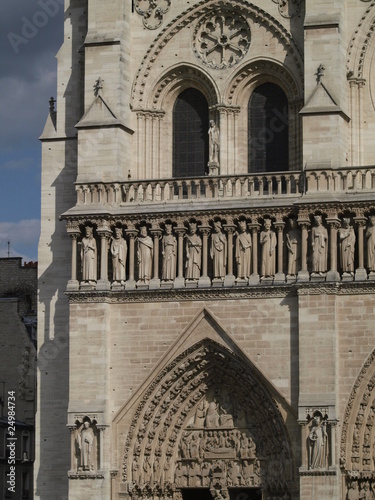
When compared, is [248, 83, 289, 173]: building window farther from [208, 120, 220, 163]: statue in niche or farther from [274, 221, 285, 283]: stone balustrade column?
[274, 221, 285, 283]: stone balustrade column

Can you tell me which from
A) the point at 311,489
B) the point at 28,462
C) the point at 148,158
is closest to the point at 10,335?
the point at 28,462

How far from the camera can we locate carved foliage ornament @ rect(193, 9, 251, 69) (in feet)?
96.2

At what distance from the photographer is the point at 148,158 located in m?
29.6

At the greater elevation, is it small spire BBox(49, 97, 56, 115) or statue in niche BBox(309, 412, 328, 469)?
small spire BBox(49, 97, 56, 115)

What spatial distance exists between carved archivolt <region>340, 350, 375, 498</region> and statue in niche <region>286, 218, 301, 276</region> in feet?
6.07

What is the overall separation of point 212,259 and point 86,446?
11.8 feet

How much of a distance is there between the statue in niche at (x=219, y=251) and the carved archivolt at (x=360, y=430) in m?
2.78

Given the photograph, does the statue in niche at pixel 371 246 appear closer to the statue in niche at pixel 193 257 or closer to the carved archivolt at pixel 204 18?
the statue in niche at pixel 193 257

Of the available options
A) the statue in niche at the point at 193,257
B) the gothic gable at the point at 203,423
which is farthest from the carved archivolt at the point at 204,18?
the gothic gable at the point at 203,423

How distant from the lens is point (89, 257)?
1115 inches

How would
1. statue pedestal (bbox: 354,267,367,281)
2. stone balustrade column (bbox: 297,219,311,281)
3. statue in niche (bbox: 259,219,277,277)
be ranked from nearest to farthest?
1. statue pedestal (bbox: 354,267,367,281)
2. stone balustrade column (bbox: 297,219,311,281)
3. statue in niche (bbox: 259,219,277,277)

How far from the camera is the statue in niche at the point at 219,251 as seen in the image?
27969 mm

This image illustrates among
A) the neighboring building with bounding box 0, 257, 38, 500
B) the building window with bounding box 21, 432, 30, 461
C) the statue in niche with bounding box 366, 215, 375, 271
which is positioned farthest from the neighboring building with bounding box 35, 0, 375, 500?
the building window with bounding box 21, 432, 30, 461

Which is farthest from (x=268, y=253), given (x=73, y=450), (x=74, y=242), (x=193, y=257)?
(x=73, y=450)
